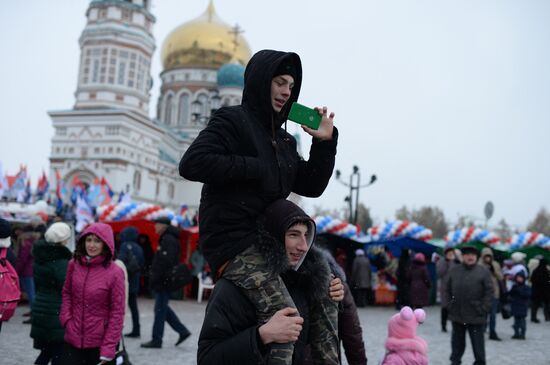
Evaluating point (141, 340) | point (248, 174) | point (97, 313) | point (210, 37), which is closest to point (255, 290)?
point (248, 174)

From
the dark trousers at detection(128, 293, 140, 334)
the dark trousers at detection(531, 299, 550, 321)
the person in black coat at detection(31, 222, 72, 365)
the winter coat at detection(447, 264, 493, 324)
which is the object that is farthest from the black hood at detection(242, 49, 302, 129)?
the dark trousers at detection(531, 299, 550, 321)

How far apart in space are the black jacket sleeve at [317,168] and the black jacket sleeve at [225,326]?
0.64m

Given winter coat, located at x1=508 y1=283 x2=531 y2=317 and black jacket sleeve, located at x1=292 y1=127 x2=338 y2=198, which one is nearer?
black jacket sleeve, located at x1=292 y1=127 x2=338 y2=198

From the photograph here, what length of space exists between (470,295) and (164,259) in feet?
15.3

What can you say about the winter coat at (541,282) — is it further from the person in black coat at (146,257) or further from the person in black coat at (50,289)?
the person in black coat at (50,289)

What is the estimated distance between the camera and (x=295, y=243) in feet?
7.22

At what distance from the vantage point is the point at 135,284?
952 centimetres

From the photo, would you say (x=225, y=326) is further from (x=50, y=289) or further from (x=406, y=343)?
(x=50, y=289)

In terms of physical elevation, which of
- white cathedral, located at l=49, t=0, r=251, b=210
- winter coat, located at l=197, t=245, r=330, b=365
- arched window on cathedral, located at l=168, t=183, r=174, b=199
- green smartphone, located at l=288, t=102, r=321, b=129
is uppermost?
white cathedral, located at l=49, t=0, r=251, b=210

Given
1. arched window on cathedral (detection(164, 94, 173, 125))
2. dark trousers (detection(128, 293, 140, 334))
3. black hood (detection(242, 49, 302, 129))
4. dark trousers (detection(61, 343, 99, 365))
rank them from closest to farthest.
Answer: black hood (detection(242, 49, 302, 129)) < dark trousers (detection(61, 343, 99, 365)) < dark trousers (detection(128, 293, 140, 334)) < arched window on cathedral (detection(164, 94, 173, 125))

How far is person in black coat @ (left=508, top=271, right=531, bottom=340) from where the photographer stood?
37.1 feet

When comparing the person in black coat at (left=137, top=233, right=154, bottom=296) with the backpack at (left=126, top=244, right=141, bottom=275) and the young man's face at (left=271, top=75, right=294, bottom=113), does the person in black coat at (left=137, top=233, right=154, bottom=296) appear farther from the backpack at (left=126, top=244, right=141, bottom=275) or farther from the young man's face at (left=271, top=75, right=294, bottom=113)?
the young man's face at (left=271, top=75, right=294, bottom=113)

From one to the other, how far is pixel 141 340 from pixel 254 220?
293 inches

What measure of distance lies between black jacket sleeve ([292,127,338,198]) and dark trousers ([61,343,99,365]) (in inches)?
110
